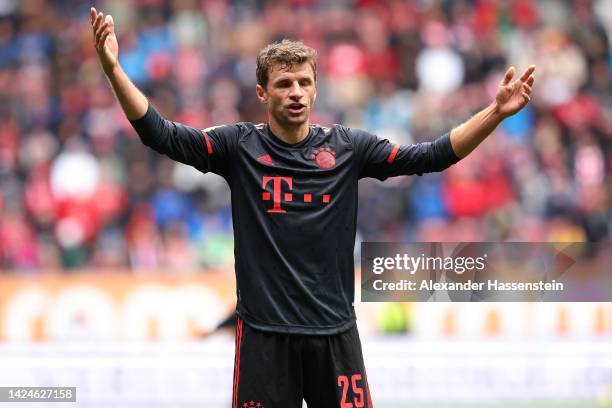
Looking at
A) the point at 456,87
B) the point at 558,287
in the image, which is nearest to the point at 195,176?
the point at 456,87

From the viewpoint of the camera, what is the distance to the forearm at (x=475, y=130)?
425 centimetres

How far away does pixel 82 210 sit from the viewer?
11.2 m

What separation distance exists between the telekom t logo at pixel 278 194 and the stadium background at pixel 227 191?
9.90ft

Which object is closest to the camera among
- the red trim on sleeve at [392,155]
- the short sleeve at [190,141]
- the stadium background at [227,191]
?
the short sleeve at [190,141]

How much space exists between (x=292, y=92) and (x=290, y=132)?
7.3 inches

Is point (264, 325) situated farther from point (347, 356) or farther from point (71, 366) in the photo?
point (71, 366)

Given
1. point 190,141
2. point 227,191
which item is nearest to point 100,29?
point 190,141

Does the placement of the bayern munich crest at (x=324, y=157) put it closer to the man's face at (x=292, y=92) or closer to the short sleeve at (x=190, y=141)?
the man's face at (x=292, y=92)

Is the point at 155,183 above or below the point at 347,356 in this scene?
above

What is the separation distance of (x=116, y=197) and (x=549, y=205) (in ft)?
15.1

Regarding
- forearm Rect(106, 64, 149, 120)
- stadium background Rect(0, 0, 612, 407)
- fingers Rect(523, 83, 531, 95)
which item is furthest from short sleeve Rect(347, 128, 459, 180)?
stadium background Rect(0, 0, 612, 407)

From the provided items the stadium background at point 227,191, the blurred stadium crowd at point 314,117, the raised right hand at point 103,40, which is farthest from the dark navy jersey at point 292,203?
the blurred stadium crowd at point 314,117

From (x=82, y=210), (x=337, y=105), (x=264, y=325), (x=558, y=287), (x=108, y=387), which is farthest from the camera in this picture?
(x=337, y=105)

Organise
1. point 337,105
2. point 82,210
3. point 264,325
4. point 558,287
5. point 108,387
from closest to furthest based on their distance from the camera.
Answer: point 264,325 → point 558,287 → point 108,387 → point 82,210 → point 337,105
